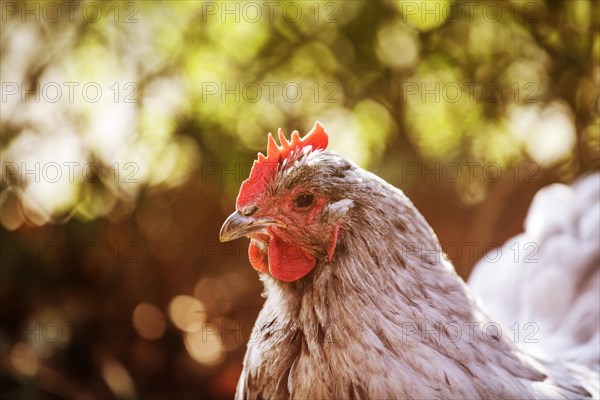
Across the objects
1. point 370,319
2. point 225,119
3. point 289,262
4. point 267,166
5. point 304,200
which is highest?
point 225,119

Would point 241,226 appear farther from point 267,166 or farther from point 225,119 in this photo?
point 225,119

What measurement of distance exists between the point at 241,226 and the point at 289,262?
169mm

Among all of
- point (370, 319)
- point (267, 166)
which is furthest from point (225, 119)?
point (370, 319)

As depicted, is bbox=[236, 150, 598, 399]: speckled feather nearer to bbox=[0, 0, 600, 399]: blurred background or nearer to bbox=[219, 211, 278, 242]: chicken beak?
bbox=[219, 211, 278, 242]: chicken beak

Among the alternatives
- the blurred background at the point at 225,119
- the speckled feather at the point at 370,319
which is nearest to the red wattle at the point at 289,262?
the speckled feather at the point at 370,319

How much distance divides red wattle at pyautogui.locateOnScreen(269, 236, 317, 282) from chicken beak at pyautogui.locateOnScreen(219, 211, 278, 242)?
8 cm

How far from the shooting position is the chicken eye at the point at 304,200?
70.0 inches

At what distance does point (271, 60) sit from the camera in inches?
178

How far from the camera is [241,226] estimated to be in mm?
1800

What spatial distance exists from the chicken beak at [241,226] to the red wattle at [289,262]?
0.08 m

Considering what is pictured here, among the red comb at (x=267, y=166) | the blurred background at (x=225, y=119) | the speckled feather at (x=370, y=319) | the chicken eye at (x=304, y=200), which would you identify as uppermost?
the blurred background at (x=225, y=119)

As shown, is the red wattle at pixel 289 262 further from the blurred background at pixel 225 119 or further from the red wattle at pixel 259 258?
the blurred background at pixel 225 119

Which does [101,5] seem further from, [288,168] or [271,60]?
[288,168]

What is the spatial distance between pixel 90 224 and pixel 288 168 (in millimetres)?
3048
